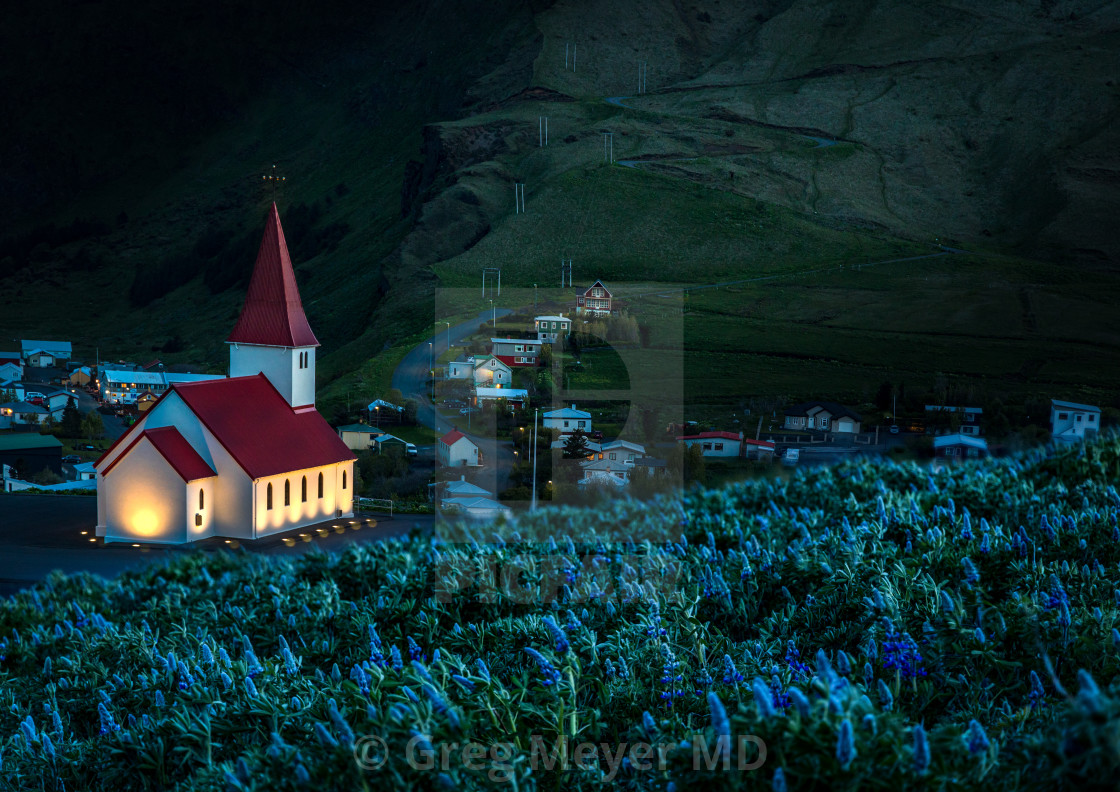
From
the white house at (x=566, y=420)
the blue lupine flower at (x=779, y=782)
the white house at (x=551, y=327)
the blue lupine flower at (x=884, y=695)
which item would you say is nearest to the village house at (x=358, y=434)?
the white house at (x=551, y=327)

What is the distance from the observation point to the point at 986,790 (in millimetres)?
2486

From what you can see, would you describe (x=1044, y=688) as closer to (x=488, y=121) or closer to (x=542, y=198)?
(x=542, y=198)

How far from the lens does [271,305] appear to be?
24141mm

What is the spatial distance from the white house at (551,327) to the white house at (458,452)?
41.5ft

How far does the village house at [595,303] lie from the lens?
43.6 metres

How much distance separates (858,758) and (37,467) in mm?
43610

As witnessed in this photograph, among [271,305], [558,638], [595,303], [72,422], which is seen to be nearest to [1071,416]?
[595,303]

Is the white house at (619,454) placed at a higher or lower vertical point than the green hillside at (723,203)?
lower

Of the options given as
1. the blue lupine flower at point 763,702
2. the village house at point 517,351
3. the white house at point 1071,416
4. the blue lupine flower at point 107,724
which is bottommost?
the blue lupine flower at point 107,724

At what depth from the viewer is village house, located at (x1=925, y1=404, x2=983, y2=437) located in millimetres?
31998

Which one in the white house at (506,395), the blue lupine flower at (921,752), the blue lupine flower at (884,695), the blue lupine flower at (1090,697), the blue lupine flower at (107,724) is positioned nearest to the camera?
the blue lupine flower at (1090,697)

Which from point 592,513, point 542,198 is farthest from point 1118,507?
point 542,198

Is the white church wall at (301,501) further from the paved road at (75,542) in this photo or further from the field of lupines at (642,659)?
the field of lupines at (642,659)

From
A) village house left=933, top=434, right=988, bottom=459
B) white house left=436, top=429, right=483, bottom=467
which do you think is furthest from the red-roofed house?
white house left=436, top=429, right=483, bottom=467
